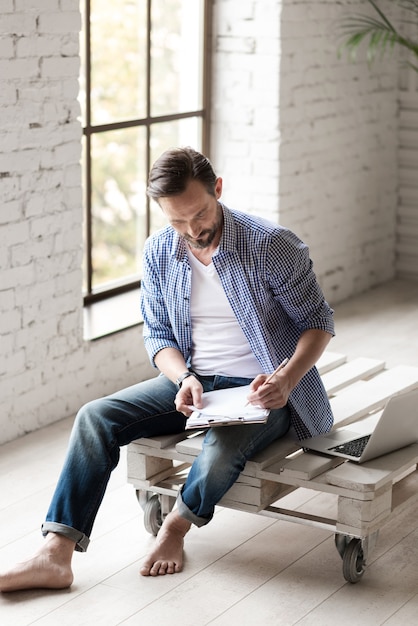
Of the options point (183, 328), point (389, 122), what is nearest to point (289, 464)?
point (183, 328)

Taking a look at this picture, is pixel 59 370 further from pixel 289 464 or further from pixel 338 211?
pixel 338 211

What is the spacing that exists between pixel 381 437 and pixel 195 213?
757 mm

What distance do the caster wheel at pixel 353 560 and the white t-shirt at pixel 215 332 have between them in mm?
536

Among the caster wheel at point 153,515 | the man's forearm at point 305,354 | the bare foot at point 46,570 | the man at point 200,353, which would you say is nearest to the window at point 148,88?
the man at point 200,353

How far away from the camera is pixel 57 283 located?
4074 mm

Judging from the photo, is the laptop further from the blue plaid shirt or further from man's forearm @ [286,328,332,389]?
man's forearm @ [286,328,332,389]

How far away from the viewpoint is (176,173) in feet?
9.17

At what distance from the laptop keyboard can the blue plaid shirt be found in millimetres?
106

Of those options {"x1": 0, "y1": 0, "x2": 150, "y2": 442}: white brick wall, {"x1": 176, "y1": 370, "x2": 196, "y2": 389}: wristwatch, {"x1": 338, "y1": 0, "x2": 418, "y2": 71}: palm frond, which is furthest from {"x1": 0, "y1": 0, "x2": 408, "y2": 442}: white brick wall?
{"x1": 176, "y1": 370, "x2": 196, "y2": 389}: wristwatch

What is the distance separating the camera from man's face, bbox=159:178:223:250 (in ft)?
9.24

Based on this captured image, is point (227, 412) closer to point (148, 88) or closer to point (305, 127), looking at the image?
point (148, 88)

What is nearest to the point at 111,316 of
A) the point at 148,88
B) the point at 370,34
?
the point at 148,88

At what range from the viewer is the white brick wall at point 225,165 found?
3.84 m

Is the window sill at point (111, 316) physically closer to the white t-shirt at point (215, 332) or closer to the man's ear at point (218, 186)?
Answer: the white t-shirt at point (215, 332)
